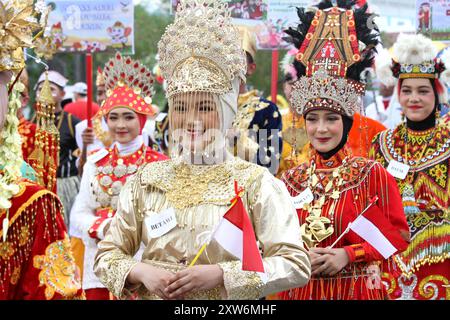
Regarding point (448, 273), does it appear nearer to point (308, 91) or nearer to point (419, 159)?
point (419, 159)

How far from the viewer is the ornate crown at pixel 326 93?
6.28 meters

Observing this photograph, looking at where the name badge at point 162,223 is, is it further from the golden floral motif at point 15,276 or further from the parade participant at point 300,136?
the parade participant at point 300,136

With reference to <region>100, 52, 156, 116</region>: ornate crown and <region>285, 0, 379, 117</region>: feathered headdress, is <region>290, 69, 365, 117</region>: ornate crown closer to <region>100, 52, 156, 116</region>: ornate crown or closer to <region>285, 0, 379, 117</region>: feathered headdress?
<region>285, 0, 379, 117</region>: feathered headdress

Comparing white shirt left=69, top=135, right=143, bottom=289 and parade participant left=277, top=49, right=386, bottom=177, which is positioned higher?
parade participant left=277, top=49, right=386, bottom=177

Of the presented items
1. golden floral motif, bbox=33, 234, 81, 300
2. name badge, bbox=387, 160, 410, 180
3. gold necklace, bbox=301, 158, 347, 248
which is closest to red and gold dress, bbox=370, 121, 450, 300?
name badge, bbox=387, 160, 410, 180

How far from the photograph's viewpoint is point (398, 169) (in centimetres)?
762

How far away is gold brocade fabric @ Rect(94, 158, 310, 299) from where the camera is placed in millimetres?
4367

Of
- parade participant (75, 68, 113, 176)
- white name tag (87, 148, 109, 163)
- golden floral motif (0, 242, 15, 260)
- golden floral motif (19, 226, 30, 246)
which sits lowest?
golden floral motif (0, 242, 15, 260)

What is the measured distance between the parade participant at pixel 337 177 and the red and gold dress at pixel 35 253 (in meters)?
1.93

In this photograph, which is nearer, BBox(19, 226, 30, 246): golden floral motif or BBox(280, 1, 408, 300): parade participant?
BBox(19, 226, 30, 246): golden floral motif

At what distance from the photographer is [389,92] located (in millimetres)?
12062

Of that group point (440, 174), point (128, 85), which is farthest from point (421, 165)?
point (128, 85)

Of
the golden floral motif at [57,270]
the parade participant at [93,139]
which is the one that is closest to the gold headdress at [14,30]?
the golden floral motif at [57,270]

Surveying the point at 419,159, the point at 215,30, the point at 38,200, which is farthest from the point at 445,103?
the point at 38,200
